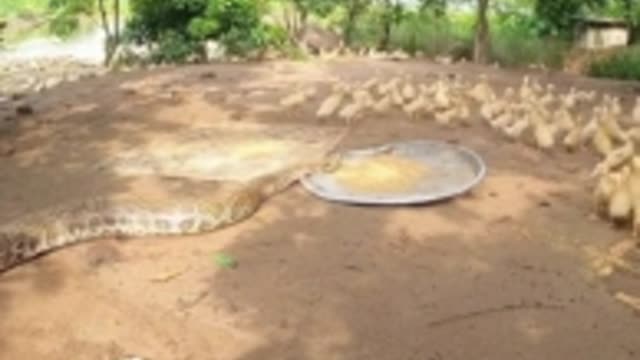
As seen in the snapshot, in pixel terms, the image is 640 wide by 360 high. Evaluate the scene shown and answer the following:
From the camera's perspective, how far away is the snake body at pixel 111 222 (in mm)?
5816

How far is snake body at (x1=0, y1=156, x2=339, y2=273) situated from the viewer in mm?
5816

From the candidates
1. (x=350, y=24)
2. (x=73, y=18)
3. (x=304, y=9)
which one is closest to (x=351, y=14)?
(x=350, y=24)

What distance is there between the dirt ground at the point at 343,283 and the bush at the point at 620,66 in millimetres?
8038

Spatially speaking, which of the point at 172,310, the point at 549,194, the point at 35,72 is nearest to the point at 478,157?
the point at 549,194

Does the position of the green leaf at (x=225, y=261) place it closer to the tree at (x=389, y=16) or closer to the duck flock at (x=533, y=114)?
the duck flock at (x=533, y=114)

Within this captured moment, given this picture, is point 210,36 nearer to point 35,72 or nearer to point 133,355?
point 35,72

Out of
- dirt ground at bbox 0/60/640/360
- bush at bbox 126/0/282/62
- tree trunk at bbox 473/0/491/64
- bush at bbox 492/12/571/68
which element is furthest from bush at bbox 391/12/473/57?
dirt ground at bbox 0/60/640/360

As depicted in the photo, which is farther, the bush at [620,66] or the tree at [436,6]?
the tree at [436,6]

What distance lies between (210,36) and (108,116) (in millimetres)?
6531

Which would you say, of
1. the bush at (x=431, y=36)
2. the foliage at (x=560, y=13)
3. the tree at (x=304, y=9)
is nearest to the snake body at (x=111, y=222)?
the foliage at (x=560, y=13)

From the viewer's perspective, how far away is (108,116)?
9.73m

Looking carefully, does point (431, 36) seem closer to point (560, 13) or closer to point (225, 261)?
point (560, 13)

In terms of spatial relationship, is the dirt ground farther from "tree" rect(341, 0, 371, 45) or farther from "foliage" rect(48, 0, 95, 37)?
"foliage" rect(48, 0, 95, 37)

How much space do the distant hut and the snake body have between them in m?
12.9
